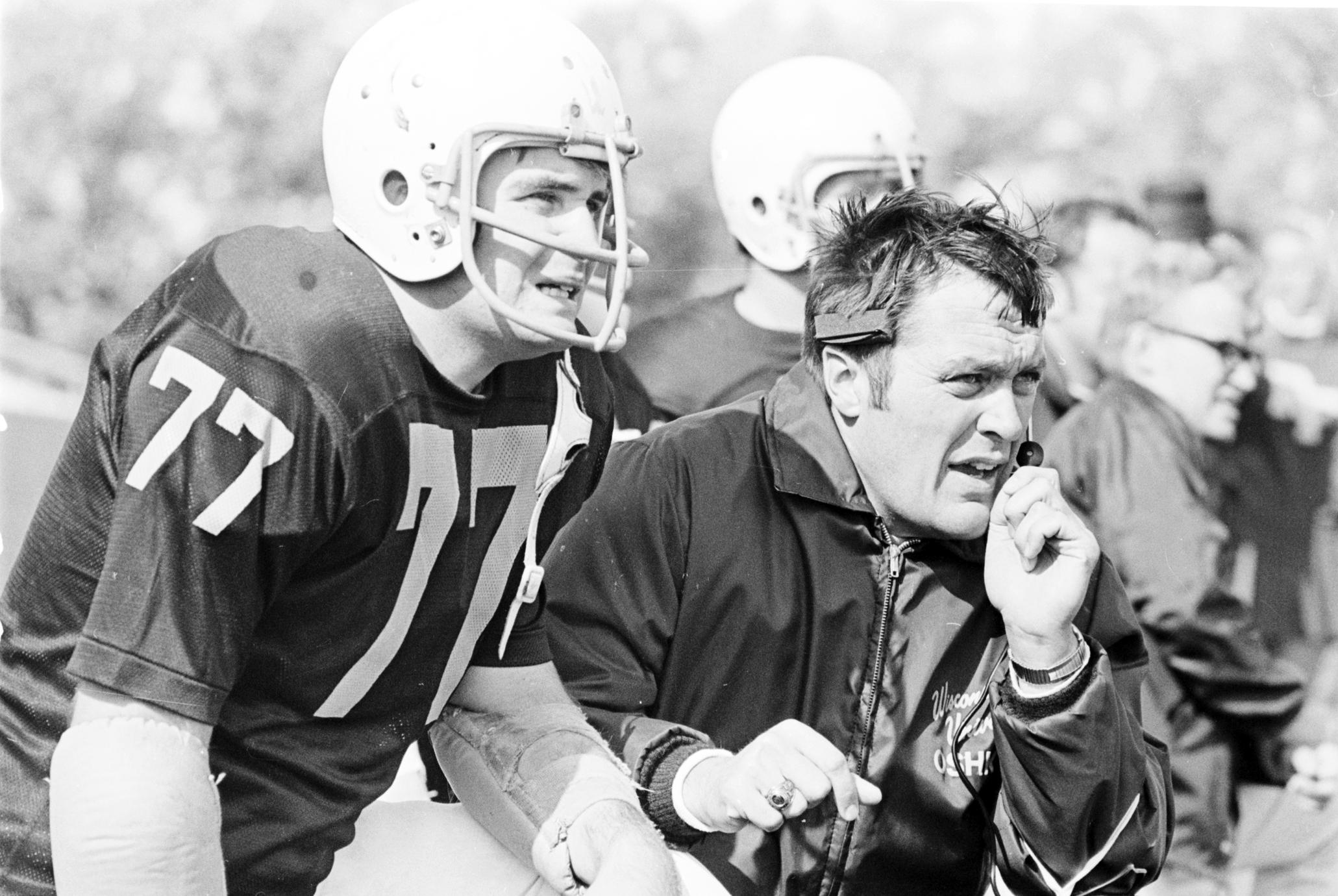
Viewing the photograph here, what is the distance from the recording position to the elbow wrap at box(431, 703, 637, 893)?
185 centimetres

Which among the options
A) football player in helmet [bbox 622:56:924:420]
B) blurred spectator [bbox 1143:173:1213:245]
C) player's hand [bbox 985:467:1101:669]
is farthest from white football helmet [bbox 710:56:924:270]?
player's hand [bbox 985:467:1101:669]

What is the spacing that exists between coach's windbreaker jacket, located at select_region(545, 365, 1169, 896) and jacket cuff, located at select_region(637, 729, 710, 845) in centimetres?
9

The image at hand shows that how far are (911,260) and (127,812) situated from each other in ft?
4.37

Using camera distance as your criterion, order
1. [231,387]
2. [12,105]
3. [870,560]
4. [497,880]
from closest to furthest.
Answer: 1. [231,387]
2. [497,880]
3. [870,560]
4. [12,105]

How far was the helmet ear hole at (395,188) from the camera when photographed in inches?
68.8

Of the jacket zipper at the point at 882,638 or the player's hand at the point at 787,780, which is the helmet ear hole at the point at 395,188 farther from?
the jacket zipper at the point at 882,638

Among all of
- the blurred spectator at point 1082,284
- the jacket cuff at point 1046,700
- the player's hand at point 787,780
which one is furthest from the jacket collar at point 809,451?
the blurred spectator at point 1082,284

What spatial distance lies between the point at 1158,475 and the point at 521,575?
2042 millimetres

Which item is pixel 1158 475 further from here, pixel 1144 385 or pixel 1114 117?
pixel 1114 117

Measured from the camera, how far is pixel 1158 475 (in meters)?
3.52

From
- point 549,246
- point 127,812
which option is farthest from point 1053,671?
point 127,812

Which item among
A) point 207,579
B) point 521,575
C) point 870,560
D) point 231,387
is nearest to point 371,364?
Result: point 231,387

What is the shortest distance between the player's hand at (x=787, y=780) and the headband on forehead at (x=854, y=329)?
2.15ft

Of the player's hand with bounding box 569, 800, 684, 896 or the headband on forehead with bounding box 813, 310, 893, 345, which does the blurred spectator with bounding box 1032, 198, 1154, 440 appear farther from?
the player's hand with bounding box 569, 800, 684, 896
